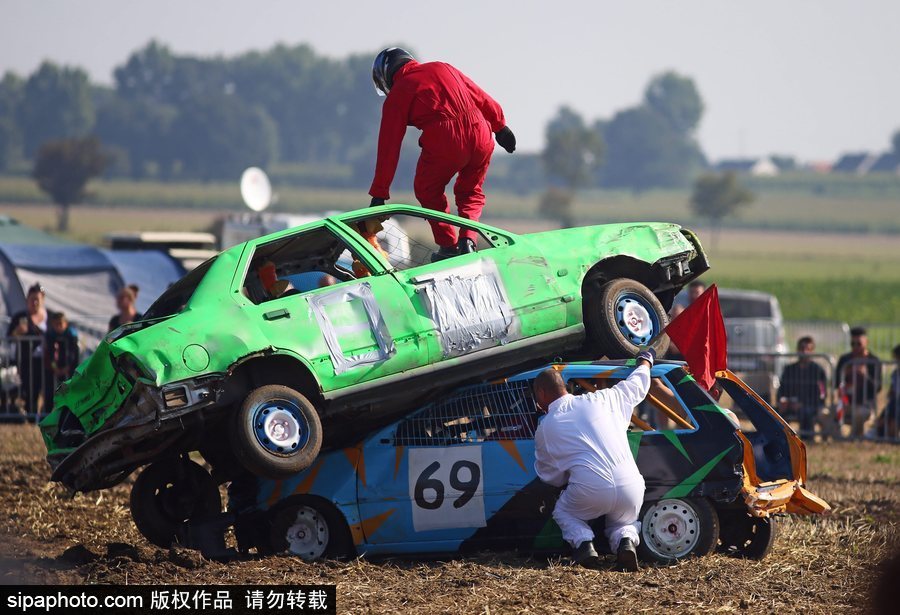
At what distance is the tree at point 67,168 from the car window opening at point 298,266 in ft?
249

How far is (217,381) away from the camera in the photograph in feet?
27.4

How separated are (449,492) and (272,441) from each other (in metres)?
1.22

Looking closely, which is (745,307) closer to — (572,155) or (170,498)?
(170,498)

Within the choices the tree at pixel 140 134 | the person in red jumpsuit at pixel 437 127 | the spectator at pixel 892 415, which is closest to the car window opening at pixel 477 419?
the person in red jumpsuit at pixel 437 127

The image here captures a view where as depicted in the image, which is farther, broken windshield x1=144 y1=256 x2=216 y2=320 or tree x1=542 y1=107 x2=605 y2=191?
tree x1=542 y1=107 x2=605 y2=191

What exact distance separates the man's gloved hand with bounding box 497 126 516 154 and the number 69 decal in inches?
112


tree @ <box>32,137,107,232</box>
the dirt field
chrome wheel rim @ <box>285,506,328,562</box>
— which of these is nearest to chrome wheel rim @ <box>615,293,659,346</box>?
the dirt field

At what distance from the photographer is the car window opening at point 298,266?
9.35 m

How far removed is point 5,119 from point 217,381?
110417mm

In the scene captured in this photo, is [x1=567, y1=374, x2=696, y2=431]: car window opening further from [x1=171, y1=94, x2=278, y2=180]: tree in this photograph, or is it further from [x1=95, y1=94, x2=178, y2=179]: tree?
[x1=171, y1=94, x2=278, y2=180]: tree

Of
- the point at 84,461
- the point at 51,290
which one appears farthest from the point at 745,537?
the point at 51,290

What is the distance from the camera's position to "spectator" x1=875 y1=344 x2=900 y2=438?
→ 1731 centimetres

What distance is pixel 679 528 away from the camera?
342 inches

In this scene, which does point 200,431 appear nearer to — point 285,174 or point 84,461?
point 84,461
